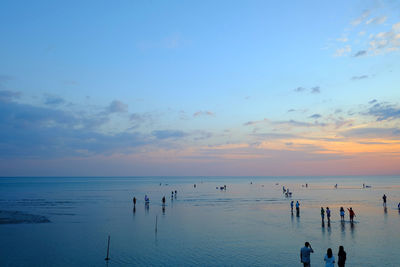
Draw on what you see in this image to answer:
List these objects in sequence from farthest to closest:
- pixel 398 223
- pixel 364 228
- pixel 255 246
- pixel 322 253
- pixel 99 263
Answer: pixel 398 223, pixel 364 228, pixel 255 246, pixel 322 253, pixel 99 263

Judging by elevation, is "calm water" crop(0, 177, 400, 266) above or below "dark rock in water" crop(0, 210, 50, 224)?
above

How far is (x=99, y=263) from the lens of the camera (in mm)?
A: 20062

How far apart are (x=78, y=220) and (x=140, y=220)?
7.71m

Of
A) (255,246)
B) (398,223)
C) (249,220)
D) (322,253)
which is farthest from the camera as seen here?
(249,220)

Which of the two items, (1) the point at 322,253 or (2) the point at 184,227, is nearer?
(1) the point at 322,253

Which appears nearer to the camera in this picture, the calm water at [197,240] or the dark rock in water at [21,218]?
the calm water at [197,240]

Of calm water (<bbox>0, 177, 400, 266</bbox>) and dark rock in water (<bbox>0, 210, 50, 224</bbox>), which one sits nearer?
calm water (<bbox>0, 177, 400, 266</bbox>)

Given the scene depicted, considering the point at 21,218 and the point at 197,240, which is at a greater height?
the point at 197,240

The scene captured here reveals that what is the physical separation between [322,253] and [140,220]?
2173cm

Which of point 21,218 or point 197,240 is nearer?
point 197,240

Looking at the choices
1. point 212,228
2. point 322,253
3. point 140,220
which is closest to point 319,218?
point 212,228

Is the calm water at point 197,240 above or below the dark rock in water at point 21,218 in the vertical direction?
above

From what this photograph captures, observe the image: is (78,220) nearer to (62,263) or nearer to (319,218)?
(62,263)

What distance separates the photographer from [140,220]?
3688cm
